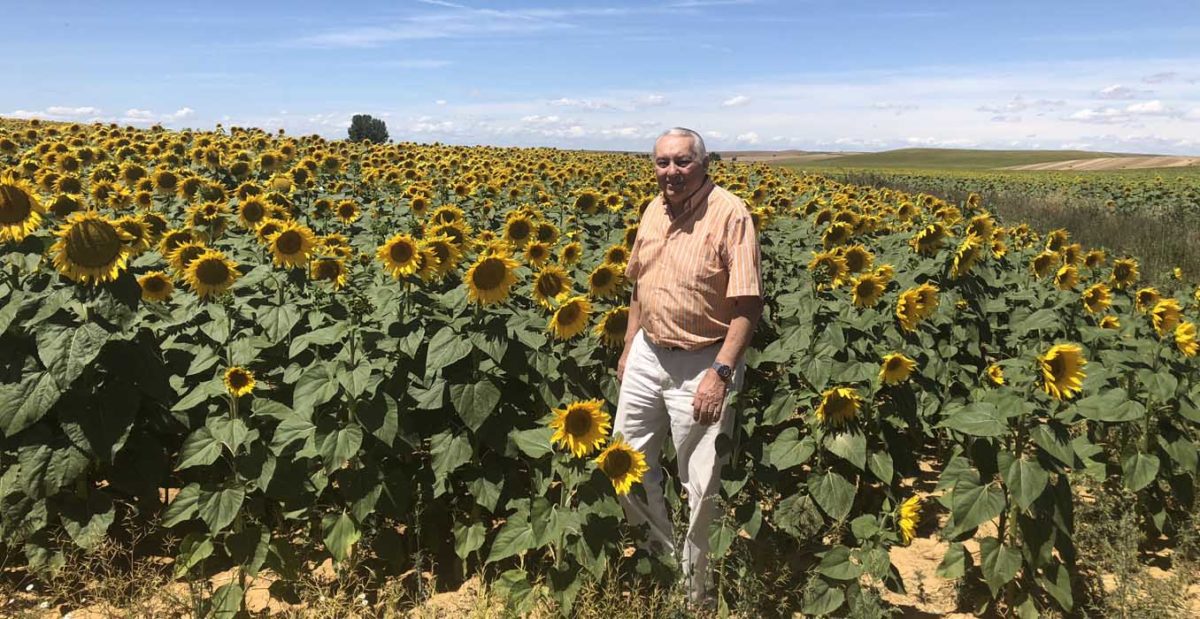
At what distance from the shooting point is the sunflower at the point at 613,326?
4488 mm

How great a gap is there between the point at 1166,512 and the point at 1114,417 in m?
2.01

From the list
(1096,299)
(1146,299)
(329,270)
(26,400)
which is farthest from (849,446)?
(1146,299)

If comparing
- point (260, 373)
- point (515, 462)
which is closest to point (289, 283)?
point (260, 373)

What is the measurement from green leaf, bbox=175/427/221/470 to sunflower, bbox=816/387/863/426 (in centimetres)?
310

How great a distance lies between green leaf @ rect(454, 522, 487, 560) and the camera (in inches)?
162

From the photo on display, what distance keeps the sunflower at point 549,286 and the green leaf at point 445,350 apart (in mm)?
604

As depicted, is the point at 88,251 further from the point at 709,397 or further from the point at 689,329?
the point at 709,397

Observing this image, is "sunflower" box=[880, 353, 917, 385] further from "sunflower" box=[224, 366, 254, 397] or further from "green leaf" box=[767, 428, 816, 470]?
"sunflower" box=[224, 366, 254, 397]

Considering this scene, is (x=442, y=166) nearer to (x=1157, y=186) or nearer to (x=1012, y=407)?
(x=1012, y=407)

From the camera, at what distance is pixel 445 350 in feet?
12.3

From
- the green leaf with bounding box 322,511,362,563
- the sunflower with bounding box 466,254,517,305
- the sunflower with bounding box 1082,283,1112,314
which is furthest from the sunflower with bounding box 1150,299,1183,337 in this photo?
the green leaf with bounding box 322,511,362,563

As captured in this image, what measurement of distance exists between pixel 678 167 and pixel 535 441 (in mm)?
1513

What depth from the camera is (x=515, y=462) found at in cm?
476

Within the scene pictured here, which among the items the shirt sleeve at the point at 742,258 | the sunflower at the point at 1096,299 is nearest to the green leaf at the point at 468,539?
the shirt sleeve at the point at 742,258
